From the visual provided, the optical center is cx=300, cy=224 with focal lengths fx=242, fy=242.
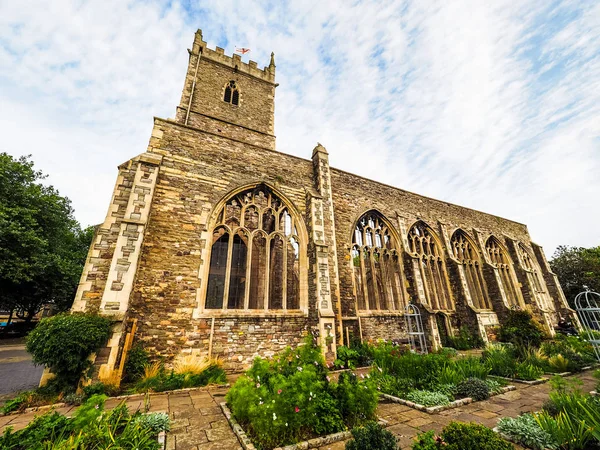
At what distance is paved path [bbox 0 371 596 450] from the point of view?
Result: 3.33 metres

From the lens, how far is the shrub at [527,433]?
3023mm

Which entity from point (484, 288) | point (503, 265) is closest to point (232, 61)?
point (484, 288)

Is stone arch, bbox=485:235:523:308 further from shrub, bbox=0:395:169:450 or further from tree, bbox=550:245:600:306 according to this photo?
shrub, bbox=0:395:169:450

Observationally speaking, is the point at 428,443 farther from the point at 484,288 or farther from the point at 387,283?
the point at 484,288

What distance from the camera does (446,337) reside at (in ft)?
37.4

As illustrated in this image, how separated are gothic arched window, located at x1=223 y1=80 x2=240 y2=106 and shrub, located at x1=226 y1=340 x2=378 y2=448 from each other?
640 inches

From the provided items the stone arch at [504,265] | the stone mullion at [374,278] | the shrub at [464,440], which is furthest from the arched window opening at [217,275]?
the stone arch at [504,265]

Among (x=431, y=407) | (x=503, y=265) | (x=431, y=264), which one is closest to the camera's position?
(x=431, y=407)

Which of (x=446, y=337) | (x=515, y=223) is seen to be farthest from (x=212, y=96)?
(x=515, y=223)

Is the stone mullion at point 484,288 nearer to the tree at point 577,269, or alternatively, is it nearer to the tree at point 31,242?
the tree at point 577,269

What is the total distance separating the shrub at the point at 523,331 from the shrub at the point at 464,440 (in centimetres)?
800

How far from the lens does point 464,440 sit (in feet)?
8.46

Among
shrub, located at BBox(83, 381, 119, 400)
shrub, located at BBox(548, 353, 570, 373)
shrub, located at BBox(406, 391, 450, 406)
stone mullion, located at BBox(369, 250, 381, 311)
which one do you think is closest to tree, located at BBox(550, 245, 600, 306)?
shrub, located at BBox(548, 353, 570, 373)

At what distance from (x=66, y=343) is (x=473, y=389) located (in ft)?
28.3
